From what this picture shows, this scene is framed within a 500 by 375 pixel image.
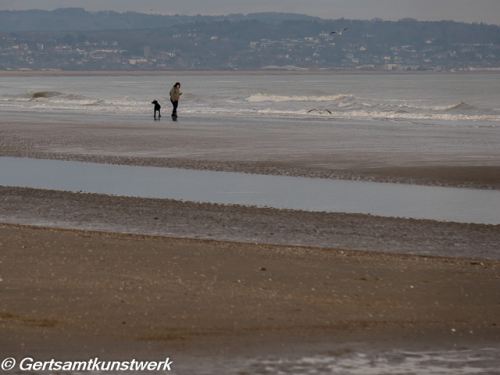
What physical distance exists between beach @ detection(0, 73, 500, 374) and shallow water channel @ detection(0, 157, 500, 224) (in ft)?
2.29

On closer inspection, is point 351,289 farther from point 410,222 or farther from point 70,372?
point 410,222

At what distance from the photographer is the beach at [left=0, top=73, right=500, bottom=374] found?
14.5 ft

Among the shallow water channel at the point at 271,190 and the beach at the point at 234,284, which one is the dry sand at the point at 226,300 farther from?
the shallow water channel at the point at 271,190

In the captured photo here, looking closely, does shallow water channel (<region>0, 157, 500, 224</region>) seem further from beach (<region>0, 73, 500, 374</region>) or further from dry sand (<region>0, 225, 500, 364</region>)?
dry sand (<region>0, 225, 500, 364</region>)

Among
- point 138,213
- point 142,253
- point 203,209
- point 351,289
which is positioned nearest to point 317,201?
point 203,209

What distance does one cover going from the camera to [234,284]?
5.80 metres

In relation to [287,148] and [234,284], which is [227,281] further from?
[287,148]

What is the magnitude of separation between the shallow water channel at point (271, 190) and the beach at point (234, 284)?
0.70m

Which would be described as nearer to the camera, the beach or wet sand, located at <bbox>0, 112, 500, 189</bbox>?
the beach

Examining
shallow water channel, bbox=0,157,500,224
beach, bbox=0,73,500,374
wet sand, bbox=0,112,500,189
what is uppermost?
wet sand, bbox=0,112,500,189

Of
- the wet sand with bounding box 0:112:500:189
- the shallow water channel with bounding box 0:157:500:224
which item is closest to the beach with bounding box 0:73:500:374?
the shallow water channel with bounding box 0:157:500:224

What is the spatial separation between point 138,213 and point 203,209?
880 millimetres

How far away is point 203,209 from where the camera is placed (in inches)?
392

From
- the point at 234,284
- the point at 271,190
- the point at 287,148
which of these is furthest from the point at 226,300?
the point at 287,148
